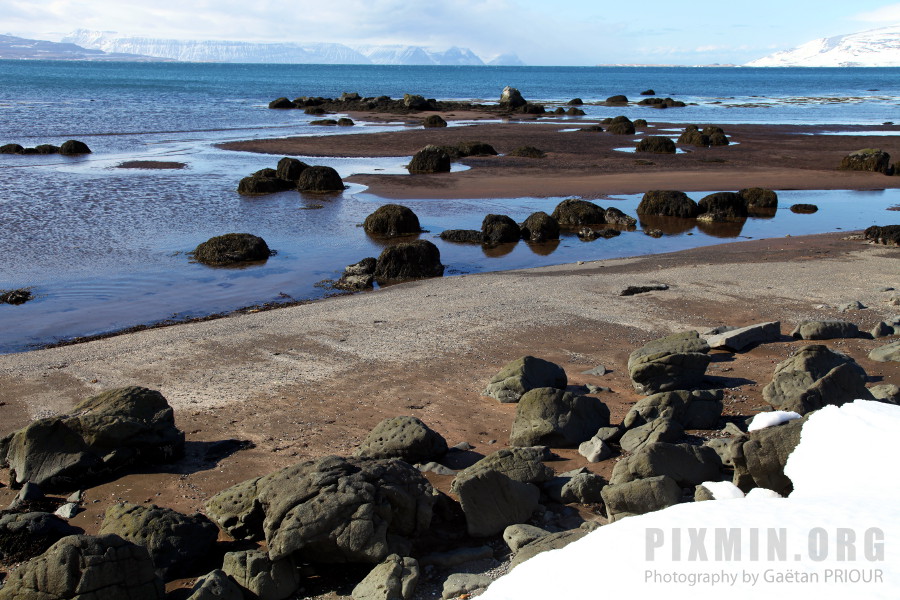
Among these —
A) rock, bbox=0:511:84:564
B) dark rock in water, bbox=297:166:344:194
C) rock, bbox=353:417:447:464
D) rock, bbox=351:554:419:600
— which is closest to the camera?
rock, bbox=351:554:419:600

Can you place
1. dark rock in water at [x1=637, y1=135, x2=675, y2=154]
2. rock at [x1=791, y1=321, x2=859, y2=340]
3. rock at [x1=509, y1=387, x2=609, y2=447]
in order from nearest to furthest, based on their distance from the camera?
1. rock at [x1=509, y1=387, x2=609, y2=447]
2. rock at [x1=791, y1=321, x2=859, y2=340]
3. dark rock in water at [x1=637, y1=135, x2=675, y2=154]

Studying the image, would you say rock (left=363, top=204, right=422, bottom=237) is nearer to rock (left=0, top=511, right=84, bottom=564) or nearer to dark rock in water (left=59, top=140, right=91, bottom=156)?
rock (left=0, top=511, right=84, bottom=564)

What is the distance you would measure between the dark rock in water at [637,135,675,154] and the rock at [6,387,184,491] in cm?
3300

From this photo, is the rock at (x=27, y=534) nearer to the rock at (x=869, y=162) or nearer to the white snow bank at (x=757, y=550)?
the white snow bank at (x=757, y=550)

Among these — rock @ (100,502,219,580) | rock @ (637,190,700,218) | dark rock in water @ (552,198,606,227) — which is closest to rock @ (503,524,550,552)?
rock @ (100,502,219,580)

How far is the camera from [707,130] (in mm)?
41562

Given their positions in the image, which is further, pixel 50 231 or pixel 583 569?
pixel 50 231

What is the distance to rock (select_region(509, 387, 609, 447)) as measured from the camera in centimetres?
755

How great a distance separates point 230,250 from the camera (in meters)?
16.6

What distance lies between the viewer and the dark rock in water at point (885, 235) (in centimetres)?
1756

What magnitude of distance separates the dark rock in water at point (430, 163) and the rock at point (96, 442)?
22.6m

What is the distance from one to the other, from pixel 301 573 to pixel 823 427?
3826 mm

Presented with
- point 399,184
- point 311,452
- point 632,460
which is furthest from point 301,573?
point 399,184

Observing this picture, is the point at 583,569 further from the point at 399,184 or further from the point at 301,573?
the point at 399,184
